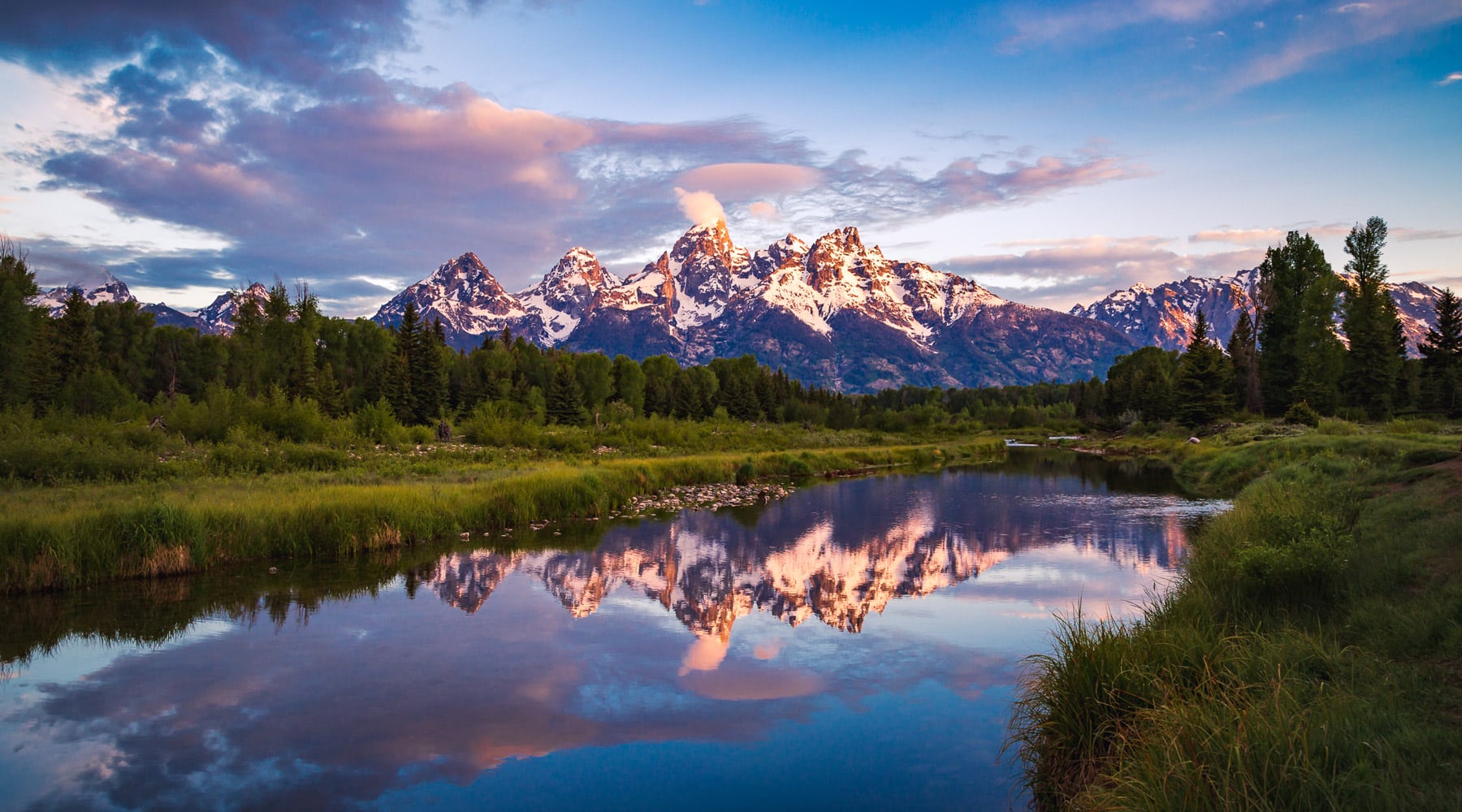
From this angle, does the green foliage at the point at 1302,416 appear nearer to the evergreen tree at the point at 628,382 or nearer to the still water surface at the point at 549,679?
the still water surface at the point at 549,679

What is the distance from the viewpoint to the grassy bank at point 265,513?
15.7 metres

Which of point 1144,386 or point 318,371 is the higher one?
point 318,371

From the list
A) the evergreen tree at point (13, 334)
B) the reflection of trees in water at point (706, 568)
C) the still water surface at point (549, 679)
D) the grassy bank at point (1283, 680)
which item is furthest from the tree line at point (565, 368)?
the grassy bank at point (1283, 680)

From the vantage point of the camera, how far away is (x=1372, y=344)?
171 ft

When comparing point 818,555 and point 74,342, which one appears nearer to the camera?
point 818,555

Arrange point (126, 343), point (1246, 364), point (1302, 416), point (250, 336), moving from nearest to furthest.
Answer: point (1302, 416) < point (250, 336) < point (1246, 364) < point (126, 343)

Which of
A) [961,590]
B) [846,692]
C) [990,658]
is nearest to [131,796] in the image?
[846,692]

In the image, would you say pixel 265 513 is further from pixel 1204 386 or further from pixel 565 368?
pixel 1204 386

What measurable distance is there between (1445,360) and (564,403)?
69.8 metres

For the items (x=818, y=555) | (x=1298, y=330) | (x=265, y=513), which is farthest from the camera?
(x=1298, y=330)

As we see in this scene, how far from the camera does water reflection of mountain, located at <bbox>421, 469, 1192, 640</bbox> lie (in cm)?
1741

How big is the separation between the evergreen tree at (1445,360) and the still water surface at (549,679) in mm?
40775

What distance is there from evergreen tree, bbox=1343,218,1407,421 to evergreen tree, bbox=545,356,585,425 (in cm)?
6319

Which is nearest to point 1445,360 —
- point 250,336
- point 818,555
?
point 818,555
